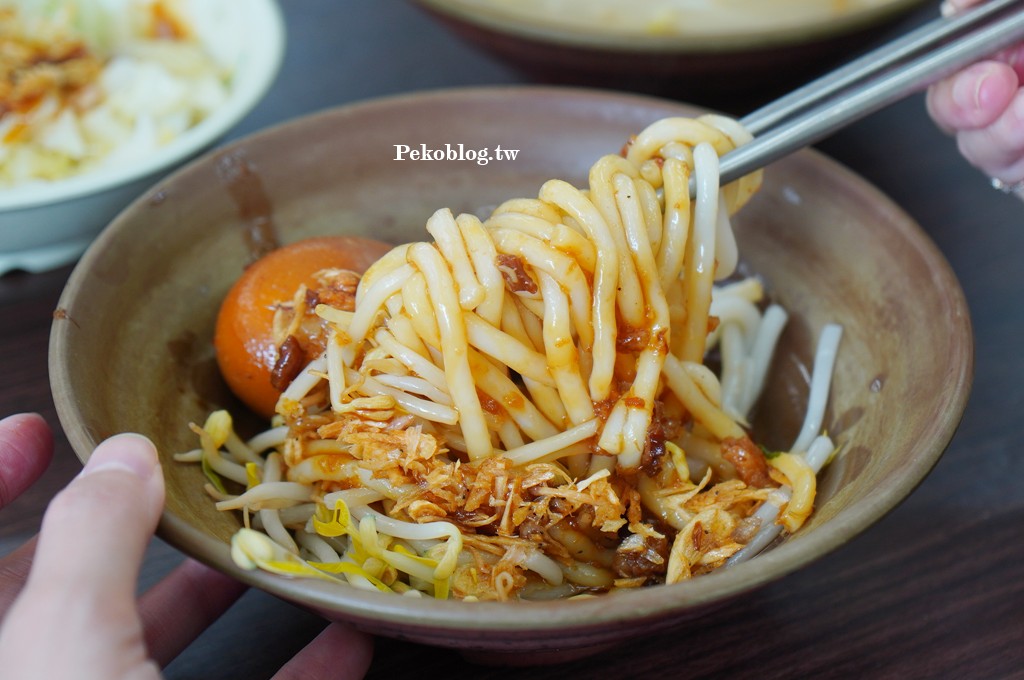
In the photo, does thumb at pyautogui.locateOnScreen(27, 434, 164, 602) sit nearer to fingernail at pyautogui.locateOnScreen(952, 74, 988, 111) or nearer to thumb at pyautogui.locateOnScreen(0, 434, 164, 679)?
thumb at pyautogui.locateOnScreen(0, 434, 164, 679)

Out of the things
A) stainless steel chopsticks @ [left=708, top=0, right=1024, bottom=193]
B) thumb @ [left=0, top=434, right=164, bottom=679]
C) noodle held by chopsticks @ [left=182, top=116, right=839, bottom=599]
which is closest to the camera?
thumb @ [left=0, top=434, right=164, bottom=679]

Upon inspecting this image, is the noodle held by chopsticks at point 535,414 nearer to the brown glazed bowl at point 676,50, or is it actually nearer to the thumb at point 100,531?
the thumb at point 100,531

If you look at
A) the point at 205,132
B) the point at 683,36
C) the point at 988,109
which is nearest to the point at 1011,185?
the point at 988,109

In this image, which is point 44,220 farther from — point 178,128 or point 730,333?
point 730,333

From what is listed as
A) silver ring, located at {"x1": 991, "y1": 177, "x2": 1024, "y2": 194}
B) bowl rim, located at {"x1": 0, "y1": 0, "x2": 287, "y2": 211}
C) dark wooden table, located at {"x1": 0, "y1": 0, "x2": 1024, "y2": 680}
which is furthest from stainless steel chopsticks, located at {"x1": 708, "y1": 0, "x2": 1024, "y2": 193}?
bowl rim, located at {"x1": 0, "y1": 0, "x2": 287, "y2": 211}

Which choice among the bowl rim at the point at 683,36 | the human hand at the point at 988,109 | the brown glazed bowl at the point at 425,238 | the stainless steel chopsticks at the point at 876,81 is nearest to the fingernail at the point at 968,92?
the human hand at the point at 988,109
